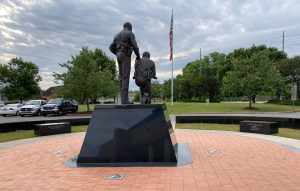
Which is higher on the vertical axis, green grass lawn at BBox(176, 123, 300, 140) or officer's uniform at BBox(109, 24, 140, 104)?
officer's uniform at BBox(109, 24, 140, 104)

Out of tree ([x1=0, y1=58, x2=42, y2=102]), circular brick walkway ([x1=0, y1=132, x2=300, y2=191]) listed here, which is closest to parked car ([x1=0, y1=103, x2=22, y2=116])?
tree ([x1=0, y1=58, x2=42, y2=102])

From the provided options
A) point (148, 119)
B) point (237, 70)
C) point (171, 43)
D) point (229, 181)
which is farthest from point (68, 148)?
point (237, 70)

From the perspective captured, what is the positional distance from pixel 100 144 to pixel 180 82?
211ft

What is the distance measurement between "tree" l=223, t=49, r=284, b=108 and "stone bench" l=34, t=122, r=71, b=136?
24.0 metres

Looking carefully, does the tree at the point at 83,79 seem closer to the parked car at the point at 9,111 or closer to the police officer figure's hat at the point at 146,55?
the parked car at the point at 9,111

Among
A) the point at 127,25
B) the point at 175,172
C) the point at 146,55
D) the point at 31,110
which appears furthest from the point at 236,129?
the point at 31,110

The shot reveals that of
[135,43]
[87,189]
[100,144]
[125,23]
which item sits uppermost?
[125,23]

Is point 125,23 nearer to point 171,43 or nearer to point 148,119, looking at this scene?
point 148,119

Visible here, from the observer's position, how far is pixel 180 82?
7269cm

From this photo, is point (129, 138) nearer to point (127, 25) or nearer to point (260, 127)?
point (127, 25)

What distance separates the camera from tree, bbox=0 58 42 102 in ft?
168

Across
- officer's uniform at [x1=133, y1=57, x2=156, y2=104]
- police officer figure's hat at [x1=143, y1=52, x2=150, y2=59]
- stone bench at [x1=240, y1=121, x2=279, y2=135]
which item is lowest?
stone bench at [x1=240, y1=121, x2=279, y2=135]

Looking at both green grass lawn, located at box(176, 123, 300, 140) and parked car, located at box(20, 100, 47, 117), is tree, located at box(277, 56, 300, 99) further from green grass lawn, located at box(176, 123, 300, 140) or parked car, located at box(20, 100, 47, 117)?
parked car, located at box(20, 100, 47, 117)

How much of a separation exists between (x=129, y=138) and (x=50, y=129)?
867cm
